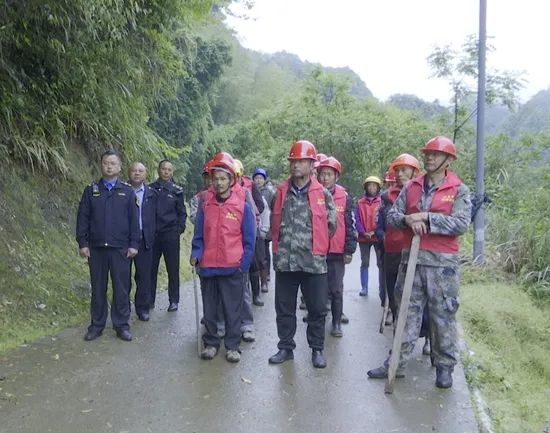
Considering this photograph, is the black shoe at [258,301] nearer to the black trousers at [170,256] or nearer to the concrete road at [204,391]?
the black trousers at [170,256]

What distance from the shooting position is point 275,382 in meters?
5.15

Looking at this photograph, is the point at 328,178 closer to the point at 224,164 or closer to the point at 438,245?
the point at 224,164

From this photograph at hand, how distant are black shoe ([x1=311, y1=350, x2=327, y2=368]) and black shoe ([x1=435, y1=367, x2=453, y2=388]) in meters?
1.05

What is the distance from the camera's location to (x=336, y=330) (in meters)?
6.71

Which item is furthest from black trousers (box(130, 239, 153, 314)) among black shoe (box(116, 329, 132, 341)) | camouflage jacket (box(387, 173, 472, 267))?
camouflage jacket (box(387, 173, 472, 267))

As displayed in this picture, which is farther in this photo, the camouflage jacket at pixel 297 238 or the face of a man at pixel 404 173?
the face of a man at pixel 404 173

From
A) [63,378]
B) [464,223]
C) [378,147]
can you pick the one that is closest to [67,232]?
[63,378]

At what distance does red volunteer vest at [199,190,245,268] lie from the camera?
218 inches

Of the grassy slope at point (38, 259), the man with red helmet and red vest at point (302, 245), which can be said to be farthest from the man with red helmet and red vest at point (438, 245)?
the grassy slope at point (38, 259)

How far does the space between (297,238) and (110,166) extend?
214cm

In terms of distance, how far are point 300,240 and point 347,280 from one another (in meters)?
5.41

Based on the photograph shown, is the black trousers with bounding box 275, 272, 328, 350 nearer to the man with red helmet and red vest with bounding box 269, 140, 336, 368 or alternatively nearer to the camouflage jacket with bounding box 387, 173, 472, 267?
the man with red helmet and red vest with bounding box 269, 140, 336, 368

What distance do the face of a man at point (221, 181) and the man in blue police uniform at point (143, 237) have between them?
5.41 ft

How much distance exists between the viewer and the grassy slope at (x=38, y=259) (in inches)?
247
